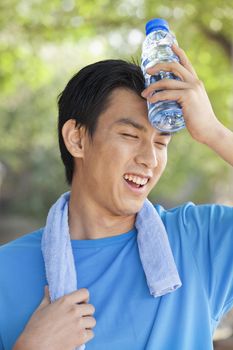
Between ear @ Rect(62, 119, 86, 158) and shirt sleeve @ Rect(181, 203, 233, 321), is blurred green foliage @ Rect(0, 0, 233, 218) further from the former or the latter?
shirt sleeve @ Rect(181, 203, 233, 321)

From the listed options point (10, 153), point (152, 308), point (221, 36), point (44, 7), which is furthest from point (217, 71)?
point (10, 153)

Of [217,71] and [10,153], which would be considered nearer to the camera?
[217,71]

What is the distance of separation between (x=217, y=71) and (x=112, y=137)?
4639mm

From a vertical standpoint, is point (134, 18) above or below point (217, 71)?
above

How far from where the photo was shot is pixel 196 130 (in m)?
1.95

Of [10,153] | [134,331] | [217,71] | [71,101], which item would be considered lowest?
[134,331]

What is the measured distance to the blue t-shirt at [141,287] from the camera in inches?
79.0

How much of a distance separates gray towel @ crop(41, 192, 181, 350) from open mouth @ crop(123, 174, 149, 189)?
133 millimetres

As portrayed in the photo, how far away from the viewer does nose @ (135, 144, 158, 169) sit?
2.12 meters

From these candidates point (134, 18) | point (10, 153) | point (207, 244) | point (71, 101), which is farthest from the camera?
point (10, 153)

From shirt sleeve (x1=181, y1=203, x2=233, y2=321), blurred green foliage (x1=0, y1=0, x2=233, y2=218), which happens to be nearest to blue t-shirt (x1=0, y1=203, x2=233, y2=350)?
shirt sleeve (x1=181, y1=203, x2=233, y2=321)

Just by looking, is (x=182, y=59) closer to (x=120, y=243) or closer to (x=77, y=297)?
(x=120, y=243)

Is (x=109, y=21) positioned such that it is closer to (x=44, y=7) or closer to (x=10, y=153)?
(x=44, y=7)

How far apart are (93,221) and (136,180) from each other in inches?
9.7
